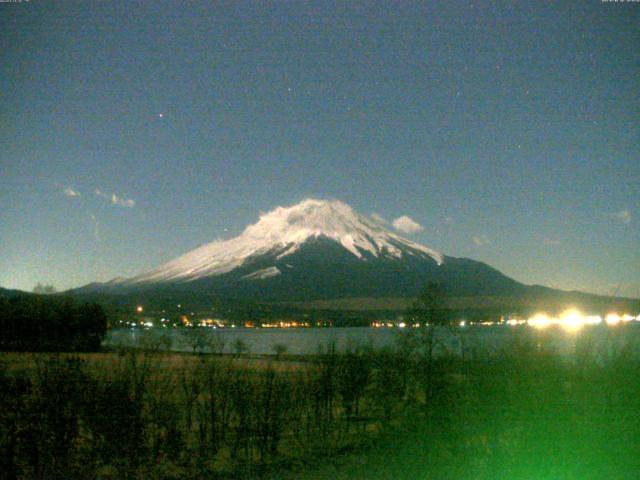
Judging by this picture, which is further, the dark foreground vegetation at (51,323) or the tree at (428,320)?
the dark foreground vegetation at (51,323)

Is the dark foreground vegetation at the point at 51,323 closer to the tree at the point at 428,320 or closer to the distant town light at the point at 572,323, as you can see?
the tree at the point at 428,320

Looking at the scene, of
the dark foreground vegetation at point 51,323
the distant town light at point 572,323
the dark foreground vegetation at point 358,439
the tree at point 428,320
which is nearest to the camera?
the dark foreground vegetation at point 358,439

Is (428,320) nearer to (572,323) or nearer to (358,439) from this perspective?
(358,439)

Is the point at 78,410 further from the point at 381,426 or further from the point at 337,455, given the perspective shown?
the point at 381,426

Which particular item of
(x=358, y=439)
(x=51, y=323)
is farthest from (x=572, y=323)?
(x=51, y=323)

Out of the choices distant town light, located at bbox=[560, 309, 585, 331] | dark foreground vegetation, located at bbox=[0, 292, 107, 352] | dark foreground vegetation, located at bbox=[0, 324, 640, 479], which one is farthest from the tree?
dark foreground vegetation, located at bbox=[0, 292, 107, 352]

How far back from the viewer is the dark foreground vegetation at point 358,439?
7.69 m

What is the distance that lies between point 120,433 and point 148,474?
0.59 m

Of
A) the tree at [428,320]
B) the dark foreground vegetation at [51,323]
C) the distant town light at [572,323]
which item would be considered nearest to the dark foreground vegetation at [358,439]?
the tree at [428,320]

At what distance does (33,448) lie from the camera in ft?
24.2

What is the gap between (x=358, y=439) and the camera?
10.4 metres

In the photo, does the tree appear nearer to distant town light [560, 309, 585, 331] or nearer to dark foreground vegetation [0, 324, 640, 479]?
dark foreground vegetation [0, 324, 640, 479]

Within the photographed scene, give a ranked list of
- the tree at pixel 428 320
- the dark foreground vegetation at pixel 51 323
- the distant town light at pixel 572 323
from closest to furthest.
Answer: the tree at pixel 428 320, the distant town light at pixel 572 323, the dark foreground vegetation at pixel 51 323

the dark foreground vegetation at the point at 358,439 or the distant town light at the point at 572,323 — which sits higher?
the distant town light at the point at 572,323
